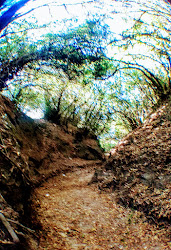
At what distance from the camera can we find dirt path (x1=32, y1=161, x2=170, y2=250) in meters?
2.14

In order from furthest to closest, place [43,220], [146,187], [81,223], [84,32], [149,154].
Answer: [84,32]
[149,154]
[146,187]
[81,223]
[43,220]

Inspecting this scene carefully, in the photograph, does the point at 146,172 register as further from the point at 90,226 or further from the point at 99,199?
the point at 90,226

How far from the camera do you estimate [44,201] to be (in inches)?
121

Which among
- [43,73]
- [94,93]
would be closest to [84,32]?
[43,73]

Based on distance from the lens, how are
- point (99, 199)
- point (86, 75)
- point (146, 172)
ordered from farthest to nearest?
1. point (86, 75)
2. point (99, 199)
3. point (146, 172)

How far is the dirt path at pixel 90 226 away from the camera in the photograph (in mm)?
2143

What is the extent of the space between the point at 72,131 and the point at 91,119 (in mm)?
2859

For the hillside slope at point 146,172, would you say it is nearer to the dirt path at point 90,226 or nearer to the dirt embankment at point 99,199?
the dirt embankment at point 99,199

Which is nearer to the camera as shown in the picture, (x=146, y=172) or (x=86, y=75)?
(x=146, y=172)

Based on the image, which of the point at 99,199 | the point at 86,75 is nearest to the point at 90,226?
the point at 99,199

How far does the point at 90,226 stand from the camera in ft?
8.81

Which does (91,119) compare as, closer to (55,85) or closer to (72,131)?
(72,131)

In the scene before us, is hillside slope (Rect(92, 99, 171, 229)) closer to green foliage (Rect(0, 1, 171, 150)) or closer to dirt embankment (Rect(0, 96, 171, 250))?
dirt embankment (Rect(0, 96, 171, 250))

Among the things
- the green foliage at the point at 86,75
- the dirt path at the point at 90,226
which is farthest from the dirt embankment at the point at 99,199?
the green foliage at the point at 86,75
